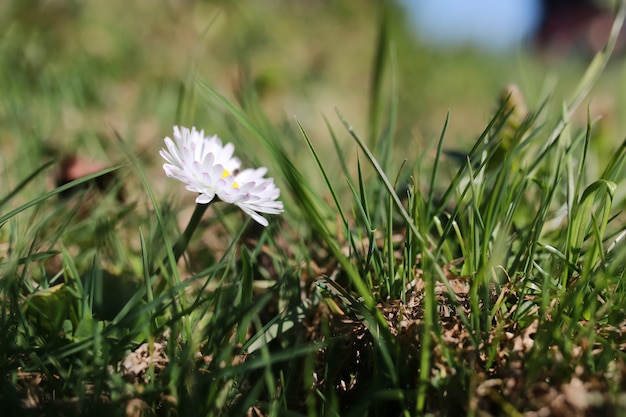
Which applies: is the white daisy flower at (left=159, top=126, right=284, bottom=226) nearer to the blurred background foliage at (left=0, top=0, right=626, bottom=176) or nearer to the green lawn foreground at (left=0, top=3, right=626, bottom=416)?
the green lawn foreground at (left=0, top=3, right=626, bottom=416)

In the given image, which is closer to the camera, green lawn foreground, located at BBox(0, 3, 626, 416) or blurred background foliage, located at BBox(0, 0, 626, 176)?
green lawn foreground, located at BBox(0, 3, 626, 416)

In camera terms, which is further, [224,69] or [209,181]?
[224,69]

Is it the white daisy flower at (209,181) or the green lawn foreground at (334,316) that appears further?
the white daisy flower at (209,181)

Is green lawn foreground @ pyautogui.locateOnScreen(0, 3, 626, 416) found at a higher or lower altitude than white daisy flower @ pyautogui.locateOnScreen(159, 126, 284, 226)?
lower

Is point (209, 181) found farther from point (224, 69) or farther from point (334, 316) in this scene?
point (224, 69)

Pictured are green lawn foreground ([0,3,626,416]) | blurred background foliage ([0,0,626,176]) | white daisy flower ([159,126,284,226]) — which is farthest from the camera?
blurred background foliage ([0,0,626,176])

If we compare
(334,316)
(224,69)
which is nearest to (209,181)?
(334,316)

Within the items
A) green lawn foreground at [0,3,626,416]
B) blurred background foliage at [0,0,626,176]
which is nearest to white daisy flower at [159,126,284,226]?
green lawn foreground at [0,3,626,416]

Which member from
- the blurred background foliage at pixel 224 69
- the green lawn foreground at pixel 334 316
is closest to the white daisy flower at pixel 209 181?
the green lawn foreground at pixel 334 316

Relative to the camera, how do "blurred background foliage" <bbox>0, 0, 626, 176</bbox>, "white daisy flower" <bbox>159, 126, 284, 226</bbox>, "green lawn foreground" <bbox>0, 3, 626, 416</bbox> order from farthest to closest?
"blurred background foliage" <bbox>0, 0, 626, 176</bbox>
"white daisy flower" <bbox>159, 126, 284, 226</bbox>
"green lawn foreground" <bbox>0, 3, 626, 416</bbox>

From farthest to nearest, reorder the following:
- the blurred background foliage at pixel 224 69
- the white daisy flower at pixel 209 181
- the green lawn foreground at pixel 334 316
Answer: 1. the blurred background foliage at pixel 224 69
2. the white daisy flower at pixel 209 181
3. the green lawn foreground at pixel 334 316

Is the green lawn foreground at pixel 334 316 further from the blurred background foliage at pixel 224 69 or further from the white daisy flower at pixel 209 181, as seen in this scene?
the blurred background foliage at pixel 224 69

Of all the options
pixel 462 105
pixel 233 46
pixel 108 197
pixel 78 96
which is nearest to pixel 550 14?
pixel 462 105
